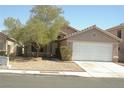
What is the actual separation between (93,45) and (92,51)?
685mm

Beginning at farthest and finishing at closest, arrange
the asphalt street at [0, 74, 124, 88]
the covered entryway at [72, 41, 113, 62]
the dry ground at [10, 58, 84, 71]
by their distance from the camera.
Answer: the covered entryway at [72, 41, 113, 62] < the dry ground at [10, 58, 84, 71] < the asphalt street at [0, 74, 124, 88]

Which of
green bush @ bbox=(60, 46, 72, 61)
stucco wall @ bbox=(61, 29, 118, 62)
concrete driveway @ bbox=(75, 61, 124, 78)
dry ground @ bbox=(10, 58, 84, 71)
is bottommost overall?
concrete driveway @ bbox=(75, 61, 124, 78)

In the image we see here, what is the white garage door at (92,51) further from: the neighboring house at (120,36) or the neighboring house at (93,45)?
the neighboring house at (120,36)

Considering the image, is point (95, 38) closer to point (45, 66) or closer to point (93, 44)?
point (93, 44)

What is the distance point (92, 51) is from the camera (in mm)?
34812

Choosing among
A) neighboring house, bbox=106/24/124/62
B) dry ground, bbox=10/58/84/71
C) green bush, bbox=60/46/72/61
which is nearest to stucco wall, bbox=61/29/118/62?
green bush, bbox=60/46/72/61

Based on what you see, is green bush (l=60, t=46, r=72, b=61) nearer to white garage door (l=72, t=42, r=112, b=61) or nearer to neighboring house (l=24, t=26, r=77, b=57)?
white garage door (l=72, t=42, r=112, b=61)

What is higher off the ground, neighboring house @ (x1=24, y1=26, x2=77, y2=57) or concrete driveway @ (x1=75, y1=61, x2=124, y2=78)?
neighboring house @ (x1=24, y1=26, x2=77, y2=57)

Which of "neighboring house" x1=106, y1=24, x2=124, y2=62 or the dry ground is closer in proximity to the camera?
the dry ground

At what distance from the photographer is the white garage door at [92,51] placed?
3452cm

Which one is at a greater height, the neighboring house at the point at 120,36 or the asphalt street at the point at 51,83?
the neighboring house at the point at 120,36

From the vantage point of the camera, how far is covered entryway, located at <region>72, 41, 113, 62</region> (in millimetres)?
34500

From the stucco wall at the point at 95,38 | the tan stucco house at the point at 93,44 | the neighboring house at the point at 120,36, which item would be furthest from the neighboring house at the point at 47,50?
the neighboring house at the point at 120,36

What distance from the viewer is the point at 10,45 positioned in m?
41.1
